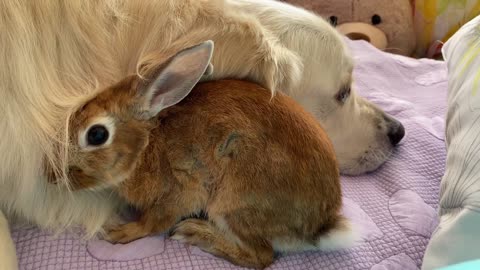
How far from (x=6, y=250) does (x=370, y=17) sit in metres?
1.78

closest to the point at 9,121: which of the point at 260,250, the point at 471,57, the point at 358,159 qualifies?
the point at 260,250

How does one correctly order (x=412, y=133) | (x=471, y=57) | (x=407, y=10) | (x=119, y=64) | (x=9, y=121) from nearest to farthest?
(x=9, y=121) → (x=119, y=64) → (x=471, y=57) → (x=412, y=133) → (x=407, y=10)

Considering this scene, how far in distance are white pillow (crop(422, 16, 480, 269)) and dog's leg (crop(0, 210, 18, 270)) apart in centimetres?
68

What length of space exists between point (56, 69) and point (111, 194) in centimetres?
26

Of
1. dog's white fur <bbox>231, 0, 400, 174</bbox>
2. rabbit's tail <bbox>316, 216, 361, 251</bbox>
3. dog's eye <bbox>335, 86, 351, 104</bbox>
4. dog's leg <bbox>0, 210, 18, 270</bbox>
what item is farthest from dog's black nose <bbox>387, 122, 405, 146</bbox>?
dog's leg <bbox>0, 210, 18, 270</bbox>

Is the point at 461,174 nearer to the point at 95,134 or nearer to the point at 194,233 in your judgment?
the point at 194,233

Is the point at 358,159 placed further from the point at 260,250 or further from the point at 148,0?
the point at 148,0

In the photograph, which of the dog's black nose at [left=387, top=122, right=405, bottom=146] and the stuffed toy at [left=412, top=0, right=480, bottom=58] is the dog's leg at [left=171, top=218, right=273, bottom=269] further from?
the stuffed toy at [left=412, top=0, right=480, bottom=58]

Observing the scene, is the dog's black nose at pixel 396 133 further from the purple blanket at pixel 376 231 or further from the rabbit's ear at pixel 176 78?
the rabbit's ear at pixel 176 78

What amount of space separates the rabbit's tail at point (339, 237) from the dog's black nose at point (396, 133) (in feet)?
1.39

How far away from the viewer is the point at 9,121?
0.88 metres

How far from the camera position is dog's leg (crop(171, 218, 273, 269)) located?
3.05 ft

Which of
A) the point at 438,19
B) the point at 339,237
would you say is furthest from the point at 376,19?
the point at 339,237

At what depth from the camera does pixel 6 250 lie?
2.73 feet
